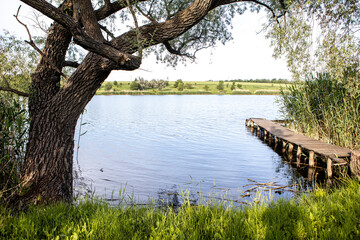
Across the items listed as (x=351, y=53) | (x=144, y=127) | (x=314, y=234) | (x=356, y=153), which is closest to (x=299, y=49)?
(x=351, y=53)

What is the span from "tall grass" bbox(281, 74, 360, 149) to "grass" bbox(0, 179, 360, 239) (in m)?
5.51

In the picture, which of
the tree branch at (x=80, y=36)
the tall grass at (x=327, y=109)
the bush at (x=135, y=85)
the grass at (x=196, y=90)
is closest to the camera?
the tree branch at (x=80, y=36)

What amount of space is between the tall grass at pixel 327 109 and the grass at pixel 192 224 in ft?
18.1

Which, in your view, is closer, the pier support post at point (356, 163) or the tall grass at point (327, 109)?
the pier support post at point (356, 163)

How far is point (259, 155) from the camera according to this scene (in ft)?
44.4

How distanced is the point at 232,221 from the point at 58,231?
2.40 metres

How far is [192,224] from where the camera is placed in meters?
4.02

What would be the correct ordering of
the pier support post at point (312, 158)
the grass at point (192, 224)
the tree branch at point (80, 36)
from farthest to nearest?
the pier support post at point (312, 158) → the tree branch at point (80, 36) → the grass at point (192, 224)

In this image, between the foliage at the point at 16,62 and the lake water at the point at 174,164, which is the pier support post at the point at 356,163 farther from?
the foliage at the point at 16,62

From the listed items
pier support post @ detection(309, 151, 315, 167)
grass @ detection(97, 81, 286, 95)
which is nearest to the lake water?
pier support post @ detection(309, 151, 315, 167)

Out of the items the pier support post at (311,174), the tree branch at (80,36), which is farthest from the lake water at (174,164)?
the tree branch at (80,36)

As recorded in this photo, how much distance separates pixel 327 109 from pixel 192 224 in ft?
29.5

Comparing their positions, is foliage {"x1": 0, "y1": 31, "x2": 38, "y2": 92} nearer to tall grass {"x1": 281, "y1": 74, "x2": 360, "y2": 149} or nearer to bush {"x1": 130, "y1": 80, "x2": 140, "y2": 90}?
tall grass {"x1": 281, "y1": 74, "x2": 360, "y2": 149}

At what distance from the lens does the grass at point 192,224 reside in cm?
364
